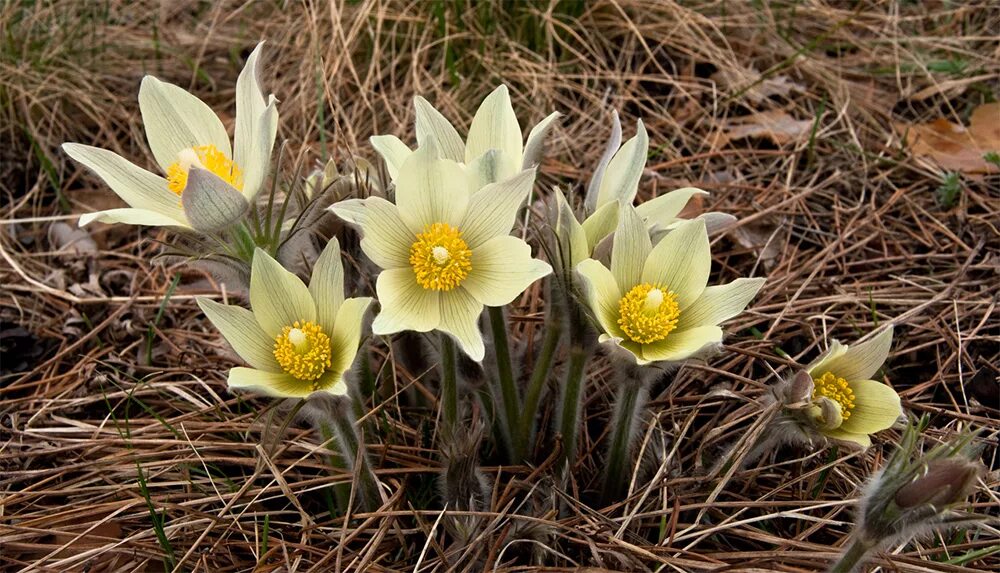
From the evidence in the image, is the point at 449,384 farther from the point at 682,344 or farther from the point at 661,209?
the point at 661,209

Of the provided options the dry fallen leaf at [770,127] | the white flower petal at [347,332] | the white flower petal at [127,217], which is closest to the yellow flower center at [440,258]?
the white flower petal at [347,332]

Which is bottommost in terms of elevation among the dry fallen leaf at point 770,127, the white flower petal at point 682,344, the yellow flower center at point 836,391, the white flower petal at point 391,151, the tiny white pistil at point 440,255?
the dry fallen leaf at point 770,127

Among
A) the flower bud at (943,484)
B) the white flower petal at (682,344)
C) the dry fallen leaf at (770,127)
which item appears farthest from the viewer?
the dry fallen leaf at (770,127)

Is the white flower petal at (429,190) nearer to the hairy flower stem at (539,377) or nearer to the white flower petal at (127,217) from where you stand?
the hairy flower stem at (539,377)

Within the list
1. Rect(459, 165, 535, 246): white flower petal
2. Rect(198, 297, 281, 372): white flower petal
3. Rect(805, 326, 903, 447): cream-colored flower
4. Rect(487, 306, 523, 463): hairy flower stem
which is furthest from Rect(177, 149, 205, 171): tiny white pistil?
Rect(805, 326, 903, 447): cream-colored flower

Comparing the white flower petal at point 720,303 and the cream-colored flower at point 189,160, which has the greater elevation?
the cream-colored flower at point 189,160

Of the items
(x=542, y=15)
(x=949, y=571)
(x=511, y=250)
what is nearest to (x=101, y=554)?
(x=511, y=250)

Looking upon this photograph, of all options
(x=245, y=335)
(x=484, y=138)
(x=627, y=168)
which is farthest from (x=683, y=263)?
(x=245, y=335)
